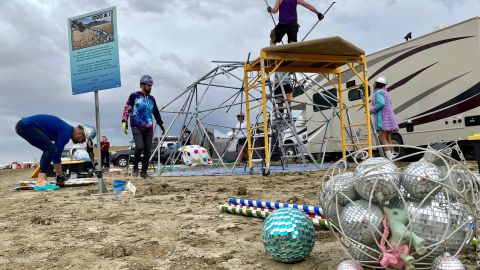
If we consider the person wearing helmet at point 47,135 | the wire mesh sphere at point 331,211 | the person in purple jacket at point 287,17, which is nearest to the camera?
the wire mesh sphere at point 331,211

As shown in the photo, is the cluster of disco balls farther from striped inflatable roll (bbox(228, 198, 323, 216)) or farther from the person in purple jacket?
the person in purple jacket

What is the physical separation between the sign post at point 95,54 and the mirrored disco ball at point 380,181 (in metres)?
3.92

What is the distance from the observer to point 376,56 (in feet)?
31.7

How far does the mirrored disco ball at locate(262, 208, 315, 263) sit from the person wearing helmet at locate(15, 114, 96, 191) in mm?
A: 4794

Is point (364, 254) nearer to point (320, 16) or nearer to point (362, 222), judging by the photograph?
point (362, 222)

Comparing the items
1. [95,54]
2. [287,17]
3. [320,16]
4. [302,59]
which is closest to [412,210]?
[95,54]

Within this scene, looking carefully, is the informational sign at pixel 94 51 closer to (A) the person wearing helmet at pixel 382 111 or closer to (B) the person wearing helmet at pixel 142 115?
(B) the person wearing helmet at pixel 142 115

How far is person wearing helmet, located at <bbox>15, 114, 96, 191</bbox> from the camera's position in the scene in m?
5.70

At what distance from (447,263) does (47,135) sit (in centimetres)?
573

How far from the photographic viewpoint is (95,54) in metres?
5.12

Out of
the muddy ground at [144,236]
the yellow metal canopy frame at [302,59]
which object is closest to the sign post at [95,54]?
the muddy ground at [144,236]

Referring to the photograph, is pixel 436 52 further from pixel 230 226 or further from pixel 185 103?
pixel 230 226

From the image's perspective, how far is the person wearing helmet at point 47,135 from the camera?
18.7 ft

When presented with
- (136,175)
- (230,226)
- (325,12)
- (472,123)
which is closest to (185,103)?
(136,175)
